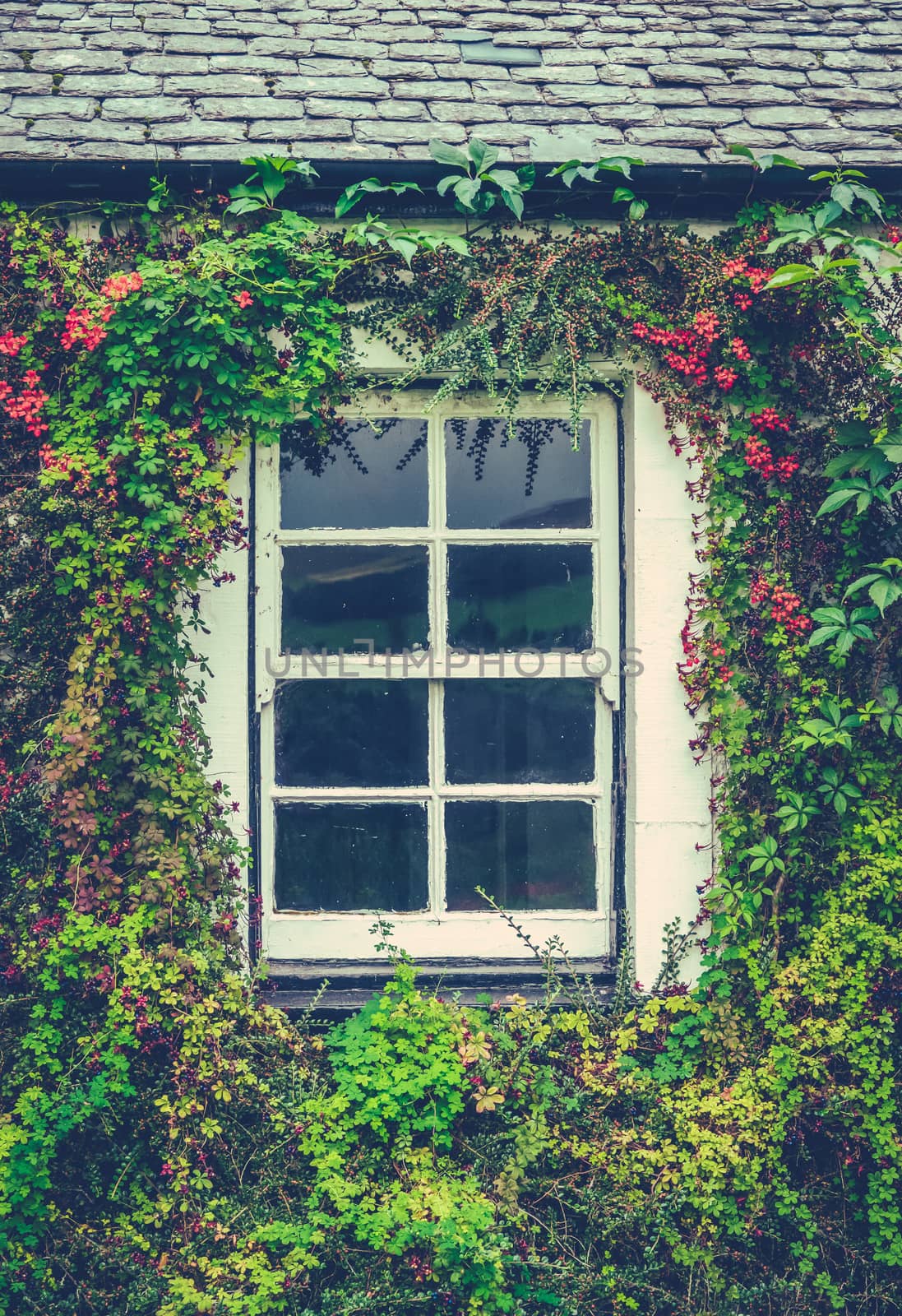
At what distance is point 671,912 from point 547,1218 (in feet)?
3.51

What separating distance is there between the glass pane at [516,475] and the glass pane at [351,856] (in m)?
1.11

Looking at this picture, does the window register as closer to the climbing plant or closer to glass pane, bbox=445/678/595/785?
glass pane, bbox=445/678/595/785

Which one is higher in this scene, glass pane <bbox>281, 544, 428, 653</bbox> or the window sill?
glass pane <bbox>281, 544, 428, 653</bbox>

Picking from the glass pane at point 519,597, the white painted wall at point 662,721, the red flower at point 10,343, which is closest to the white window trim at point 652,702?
the white painted wall at point 662,721

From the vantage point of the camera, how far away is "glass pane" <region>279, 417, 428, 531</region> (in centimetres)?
370

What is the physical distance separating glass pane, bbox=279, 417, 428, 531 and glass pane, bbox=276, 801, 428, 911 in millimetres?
1048

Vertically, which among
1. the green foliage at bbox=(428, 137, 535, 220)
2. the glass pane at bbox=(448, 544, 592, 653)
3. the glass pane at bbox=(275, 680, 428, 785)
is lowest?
the glass pane at bbox=(275, 680, 428, 785)

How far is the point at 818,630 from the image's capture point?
11.2 ft

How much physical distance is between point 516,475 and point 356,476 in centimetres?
59

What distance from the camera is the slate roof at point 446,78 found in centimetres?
346

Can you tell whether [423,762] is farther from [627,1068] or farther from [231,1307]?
[231,1307]

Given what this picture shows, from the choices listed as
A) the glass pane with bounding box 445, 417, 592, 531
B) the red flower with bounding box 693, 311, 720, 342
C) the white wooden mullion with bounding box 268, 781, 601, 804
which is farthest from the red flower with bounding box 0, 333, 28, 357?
the red flower with bounding box 693, 311, 720, 342

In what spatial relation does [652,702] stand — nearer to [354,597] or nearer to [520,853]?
[520,853]

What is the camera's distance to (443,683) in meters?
3.72
